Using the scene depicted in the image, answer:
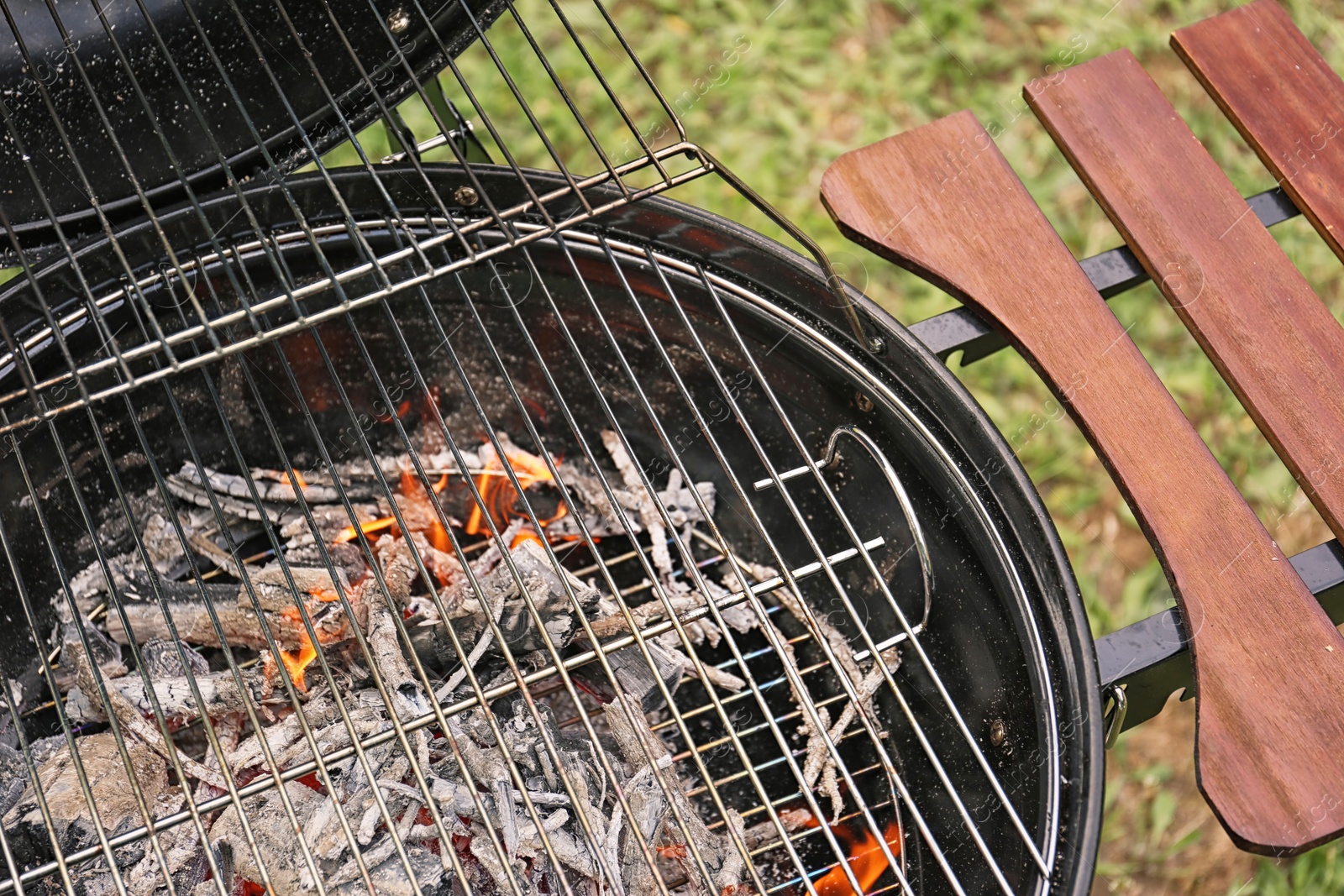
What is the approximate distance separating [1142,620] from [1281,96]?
98cm

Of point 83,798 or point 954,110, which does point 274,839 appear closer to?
point 83,798

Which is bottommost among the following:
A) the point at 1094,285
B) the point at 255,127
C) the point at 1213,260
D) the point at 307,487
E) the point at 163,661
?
the point at 163,661

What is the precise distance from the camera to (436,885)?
1364 mm

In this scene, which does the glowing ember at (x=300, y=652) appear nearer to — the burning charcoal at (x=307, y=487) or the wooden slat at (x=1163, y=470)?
the burning charcoal at (x=307, y=487)

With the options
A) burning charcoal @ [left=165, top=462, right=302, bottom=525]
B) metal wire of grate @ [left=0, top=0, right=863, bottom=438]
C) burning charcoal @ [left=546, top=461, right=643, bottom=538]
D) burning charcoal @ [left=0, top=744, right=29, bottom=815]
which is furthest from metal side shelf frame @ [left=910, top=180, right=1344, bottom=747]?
burning charcoal @ [left=0, top=744, right=29, bottom=815]

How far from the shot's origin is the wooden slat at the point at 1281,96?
1789 millimetres

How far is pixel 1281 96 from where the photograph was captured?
6.07ft

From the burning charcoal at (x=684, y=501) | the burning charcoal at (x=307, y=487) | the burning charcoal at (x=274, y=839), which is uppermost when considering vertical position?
the burning charcoal at (x=684, y=501)

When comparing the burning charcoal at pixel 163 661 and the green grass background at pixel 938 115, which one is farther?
the green grass background at pixel 938 115

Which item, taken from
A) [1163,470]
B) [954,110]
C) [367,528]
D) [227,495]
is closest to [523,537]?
[367,528]

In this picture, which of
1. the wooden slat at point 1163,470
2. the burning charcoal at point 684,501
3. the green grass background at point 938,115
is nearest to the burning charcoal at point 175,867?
the burning charcoal at point 684,501

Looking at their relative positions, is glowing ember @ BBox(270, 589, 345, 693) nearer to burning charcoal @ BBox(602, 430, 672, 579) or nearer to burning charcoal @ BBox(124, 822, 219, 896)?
burning charcoal @ BBox(124, 822, 219, 896)

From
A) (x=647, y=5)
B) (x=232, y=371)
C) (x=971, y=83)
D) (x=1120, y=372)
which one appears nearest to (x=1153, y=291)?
(x=971, y=83)

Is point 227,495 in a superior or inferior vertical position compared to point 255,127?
inferior
